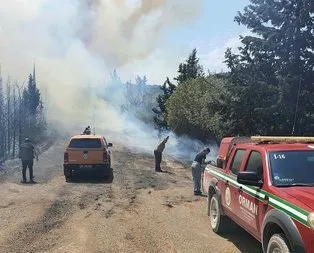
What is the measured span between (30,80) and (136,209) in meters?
73.0

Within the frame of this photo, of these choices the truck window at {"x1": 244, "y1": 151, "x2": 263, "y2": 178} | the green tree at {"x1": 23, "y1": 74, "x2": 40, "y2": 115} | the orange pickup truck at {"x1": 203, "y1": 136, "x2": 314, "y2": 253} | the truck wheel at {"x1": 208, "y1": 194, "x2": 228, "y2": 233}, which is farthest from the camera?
the green tree at {"x1": 23, "y1": 74, "x2": 40, "y2": 115}

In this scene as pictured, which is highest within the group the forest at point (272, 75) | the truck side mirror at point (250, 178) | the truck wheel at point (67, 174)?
the forest at point (272, 75)

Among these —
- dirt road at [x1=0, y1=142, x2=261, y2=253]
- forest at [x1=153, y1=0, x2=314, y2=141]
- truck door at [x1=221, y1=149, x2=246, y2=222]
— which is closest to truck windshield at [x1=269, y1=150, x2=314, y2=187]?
truck door at [x1=221, y1=149, x2=246, y2=222]

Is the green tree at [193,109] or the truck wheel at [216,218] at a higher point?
the green tree at [193,109]

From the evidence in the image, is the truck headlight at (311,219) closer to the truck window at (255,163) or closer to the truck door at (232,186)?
the truck window at (255,163)

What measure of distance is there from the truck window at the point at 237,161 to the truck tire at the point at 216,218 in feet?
3.55

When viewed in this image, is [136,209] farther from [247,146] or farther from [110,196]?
[247,146]

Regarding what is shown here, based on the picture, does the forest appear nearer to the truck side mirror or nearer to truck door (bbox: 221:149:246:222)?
truck door (bbox: 221:149:246:222)

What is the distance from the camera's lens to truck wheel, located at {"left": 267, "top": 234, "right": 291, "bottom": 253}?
17.2ft

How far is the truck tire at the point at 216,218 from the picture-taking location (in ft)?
29.0

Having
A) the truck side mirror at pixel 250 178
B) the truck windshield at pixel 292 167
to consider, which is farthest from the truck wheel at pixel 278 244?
the truck side mirror at pixel 250 178

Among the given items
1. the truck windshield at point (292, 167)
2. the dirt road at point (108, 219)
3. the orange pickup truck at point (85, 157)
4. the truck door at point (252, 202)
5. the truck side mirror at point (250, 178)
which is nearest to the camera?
the truck windshield at point (292, 167)

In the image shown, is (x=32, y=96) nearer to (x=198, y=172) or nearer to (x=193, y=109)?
(x=193, y=109)

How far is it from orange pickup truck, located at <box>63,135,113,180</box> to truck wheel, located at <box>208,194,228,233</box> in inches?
368
